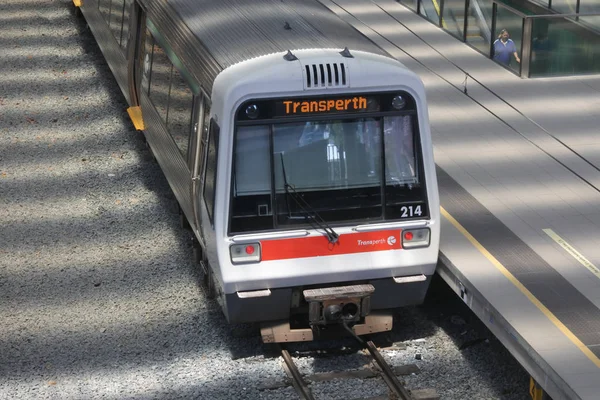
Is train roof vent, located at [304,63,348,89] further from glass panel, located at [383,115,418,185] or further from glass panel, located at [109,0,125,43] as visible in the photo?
glass panel, located at [109,0,125,43]

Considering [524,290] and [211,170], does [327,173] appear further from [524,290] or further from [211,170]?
[524,290]

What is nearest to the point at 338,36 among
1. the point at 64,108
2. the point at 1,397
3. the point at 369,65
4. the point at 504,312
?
the point at 369,65

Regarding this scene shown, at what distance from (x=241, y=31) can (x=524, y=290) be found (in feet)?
12.3

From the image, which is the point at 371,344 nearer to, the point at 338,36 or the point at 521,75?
the point at 338,36

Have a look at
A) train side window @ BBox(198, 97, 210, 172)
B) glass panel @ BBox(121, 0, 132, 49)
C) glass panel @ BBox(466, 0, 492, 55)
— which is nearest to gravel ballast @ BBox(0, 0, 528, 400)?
glass panel @ BBox(121, 0, 132, 49)

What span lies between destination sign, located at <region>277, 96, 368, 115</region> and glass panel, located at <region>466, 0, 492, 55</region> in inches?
377

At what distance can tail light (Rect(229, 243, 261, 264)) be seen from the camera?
9.92m

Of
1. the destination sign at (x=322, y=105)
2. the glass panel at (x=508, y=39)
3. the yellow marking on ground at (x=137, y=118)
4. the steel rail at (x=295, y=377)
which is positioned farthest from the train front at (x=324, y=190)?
the glass panel at (x=508, y=39)

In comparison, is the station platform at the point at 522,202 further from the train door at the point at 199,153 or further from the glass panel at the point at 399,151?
the train door at the point at 199,153

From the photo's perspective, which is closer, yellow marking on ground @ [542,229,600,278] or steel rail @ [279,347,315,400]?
steel rail @ [279,347,315,400]

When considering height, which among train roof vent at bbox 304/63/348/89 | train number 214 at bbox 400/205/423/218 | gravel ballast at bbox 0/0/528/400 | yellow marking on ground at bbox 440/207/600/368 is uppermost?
train roof vent at bbox 304/63/348/89

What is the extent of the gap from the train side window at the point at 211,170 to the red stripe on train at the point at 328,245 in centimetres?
61

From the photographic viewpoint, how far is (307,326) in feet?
35.5

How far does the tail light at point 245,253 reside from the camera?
9.92m
